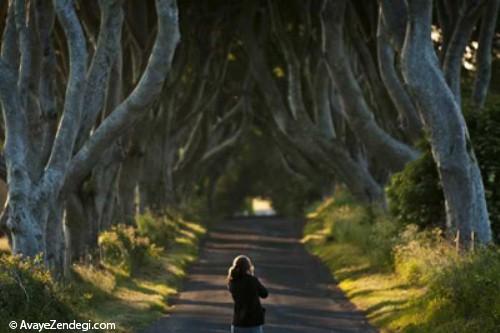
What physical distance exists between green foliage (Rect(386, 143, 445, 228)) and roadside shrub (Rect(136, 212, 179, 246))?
980 centimetres

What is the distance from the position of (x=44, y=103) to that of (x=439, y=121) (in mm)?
7444

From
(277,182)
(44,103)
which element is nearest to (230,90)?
(277,182)

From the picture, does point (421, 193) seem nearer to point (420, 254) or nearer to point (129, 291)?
point (420, 254)

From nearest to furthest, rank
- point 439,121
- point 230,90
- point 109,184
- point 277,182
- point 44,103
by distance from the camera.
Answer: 1. point 439,121
2. point 44,103
3. point 109,184
4. point 230,90
5. point 277,182

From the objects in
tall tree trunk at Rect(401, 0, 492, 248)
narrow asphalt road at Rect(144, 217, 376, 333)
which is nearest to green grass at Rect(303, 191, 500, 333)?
narrow asphalt road at Rect(144, 217, 376, 333)

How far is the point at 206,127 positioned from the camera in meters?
50.2

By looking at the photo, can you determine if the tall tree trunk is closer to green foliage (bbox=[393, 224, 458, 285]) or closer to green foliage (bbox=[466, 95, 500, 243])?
green foliage (bbox=[393, 224, 458, 285])

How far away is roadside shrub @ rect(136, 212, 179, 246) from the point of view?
3272cm

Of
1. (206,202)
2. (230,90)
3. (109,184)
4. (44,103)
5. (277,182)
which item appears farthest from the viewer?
(277,182)

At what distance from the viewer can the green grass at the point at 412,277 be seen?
15000 millimetres

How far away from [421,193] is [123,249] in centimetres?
715

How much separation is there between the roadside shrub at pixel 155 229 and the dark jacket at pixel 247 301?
19.0 m

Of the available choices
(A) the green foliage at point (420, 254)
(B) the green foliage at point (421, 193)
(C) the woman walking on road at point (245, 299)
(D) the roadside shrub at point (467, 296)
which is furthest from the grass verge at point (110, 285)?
(B) the green foliage at point (421, 193)

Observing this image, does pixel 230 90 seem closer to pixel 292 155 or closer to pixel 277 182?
pixel 292 155
